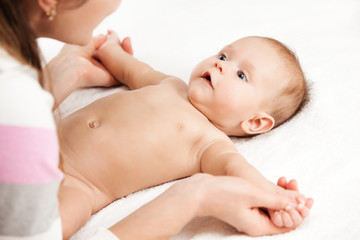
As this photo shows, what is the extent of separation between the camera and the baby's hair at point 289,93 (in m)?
1.40

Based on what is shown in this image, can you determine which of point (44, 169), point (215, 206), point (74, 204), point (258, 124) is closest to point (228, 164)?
point (215, 206)

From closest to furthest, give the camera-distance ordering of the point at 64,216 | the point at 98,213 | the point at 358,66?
the point at 64,216
the point at 98,213
the point at 358,66

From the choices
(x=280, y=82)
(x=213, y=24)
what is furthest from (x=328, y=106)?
(x=213, y=24)

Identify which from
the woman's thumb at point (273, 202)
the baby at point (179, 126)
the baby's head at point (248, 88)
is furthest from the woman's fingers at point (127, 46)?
the woman's thumb at point (273, 202)

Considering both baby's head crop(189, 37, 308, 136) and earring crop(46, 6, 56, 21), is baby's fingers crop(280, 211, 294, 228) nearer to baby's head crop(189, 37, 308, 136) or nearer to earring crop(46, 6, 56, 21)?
baby's head crop(189, 37, 308, 136)

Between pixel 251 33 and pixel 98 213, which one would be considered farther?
pixel 251 33

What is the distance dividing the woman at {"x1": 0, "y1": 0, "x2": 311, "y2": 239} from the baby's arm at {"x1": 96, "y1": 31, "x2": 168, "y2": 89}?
50cm

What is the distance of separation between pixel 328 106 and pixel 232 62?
0.36m

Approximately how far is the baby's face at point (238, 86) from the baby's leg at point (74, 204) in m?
0.45

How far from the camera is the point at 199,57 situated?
1776 millimetres

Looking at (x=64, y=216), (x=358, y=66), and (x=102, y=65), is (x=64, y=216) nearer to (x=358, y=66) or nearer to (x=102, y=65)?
(x=102, y=65)

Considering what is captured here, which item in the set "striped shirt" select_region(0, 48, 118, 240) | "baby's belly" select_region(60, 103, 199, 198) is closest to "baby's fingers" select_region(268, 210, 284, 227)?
"baby's belly" select_region(60, 103, 199, 198)

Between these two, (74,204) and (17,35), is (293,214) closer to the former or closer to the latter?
(74,204)

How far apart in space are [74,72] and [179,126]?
48 cm
